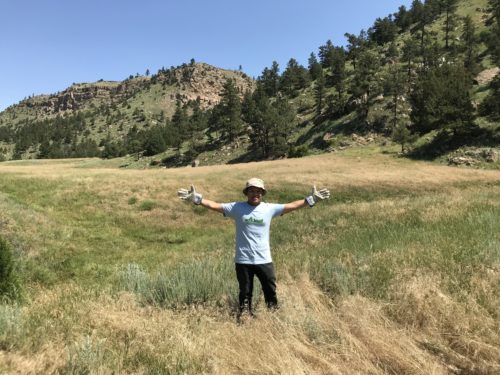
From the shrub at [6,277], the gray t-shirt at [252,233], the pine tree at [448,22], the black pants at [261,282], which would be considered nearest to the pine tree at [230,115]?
the pine tree at [448,22]

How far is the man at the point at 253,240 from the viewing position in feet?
22.0

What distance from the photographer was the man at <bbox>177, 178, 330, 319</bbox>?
6.71m

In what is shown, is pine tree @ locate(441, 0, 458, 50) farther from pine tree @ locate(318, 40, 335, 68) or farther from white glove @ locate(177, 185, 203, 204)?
white glove @ locate(177, 185, 203, 204)

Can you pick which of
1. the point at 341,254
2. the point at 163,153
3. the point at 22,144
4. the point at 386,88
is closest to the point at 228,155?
the point at 163,153

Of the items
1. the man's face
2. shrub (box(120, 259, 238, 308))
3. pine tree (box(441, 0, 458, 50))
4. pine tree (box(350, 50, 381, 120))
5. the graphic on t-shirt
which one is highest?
pine tree (box(441, 0, 458, 50))

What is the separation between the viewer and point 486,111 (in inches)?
2044

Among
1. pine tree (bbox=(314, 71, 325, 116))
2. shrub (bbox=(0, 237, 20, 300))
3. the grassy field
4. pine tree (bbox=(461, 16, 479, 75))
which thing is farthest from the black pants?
pine tree (bbox=(314, 71, 325, 116))

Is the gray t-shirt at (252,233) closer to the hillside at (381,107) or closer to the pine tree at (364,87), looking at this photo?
the hillside at (381,107)

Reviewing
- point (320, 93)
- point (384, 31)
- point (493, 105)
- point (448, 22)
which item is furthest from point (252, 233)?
point (384, 31)

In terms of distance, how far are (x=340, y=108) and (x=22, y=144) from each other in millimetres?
131371

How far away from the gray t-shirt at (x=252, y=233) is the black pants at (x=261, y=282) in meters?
0.10

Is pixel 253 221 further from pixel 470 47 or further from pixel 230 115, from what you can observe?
pixel 230 115

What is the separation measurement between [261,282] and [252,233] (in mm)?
824

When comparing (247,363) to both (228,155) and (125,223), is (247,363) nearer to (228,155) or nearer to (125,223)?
(125,223)
